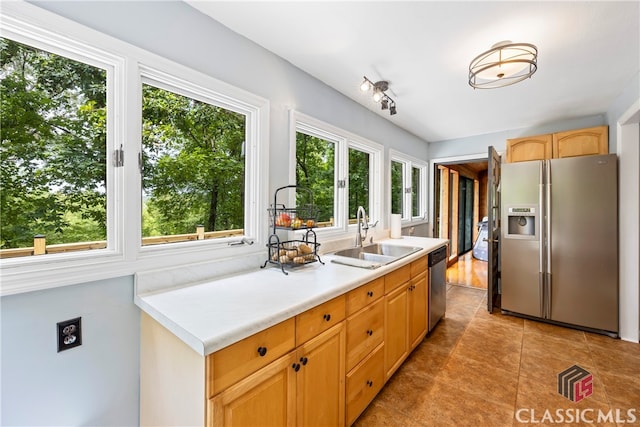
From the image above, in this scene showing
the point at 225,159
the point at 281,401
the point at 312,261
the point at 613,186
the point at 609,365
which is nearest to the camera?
the point at 281,401

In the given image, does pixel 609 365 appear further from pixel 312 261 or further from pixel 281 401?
pixel 281 401

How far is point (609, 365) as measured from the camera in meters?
2.18

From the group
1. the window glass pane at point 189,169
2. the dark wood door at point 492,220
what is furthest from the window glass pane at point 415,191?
the window glass pane at point 189,169

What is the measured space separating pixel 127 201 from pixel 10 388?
785 mm

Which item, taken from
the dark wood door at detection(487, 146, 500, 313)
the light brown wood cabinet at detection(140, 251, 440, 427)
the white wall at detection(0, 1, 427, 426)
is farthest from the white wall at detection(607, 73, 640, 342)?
the white wall at detection(0, 1, 427, 426)

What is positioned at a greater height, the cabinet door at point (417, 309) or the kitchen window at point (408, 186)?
the kitchen window at point (408, 186)

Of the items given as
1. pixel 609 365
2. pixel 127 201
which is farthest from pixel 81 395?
pixel 609 365

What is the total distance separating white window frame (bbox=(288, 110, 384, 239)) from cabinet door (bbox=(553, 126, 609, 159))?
200 cm

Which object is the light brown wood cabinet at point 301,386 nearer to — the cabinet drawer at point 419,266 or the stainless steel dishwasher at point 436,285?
the cabinet drawer at point 419,266

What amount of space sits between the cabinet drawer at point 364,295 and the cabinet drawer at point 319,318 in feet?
0.23

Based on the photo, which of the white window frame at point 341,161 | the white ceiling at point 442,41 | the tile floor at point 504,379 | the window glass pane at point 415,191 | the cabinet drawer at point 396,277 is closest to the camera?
the white ceiling at point 442,41

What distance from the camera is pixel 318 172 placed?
8.33 ft

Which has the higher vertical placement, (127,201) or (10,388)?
(127,201)

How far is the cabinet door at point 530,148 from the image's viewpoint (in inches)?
125
